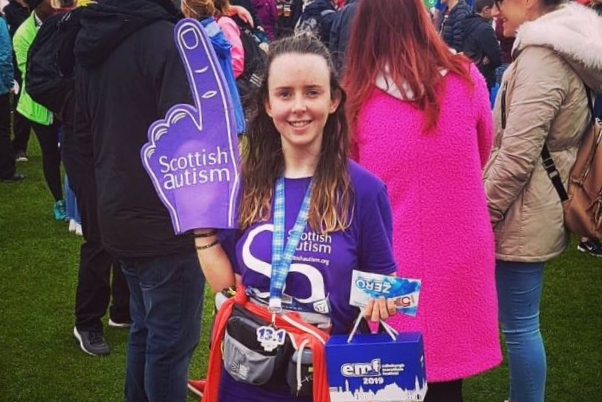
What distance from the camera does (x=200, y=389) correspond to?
13.1 ft

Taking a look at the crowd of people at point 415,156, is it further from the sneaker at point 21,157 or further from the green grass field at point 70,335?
the sneaker at point 21,157

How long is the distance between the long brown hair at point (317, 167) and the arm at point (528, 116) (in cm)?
99

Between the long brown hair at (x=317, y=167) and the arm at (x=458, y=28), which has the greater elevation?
the long brown hair at (x=317, y=167)

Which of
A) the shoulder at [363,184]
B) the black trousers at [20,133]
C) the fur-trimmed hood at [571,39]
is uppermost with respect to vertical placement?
the fur-trimmed hood at [571,39]

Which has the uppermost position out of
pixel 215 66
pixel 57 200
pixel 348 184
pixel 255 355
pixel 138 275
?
pixel 215 66

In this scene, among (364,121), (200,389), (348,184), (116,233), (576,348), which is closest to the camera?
(348,184)

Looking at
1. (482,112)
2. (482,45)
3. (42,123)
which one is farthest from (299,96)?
(482,45)

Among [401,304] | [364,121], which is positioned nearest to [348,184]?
[401,304]

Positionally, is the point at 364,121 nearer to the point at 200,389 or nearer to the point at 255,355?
the point at 255,355

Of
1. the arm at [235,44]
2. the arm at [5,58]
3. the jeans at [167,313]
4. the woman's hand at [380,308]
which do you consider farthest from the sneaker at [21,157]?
the woman's hand at [380,308]

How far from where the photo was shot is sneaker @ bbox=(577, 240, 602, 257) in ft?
20.1

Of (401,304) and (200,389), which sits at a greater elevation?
(401,304)

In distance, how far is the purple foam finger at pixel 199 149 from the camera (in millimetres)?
2150

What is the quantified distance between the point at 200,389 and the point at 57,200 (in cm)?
364
